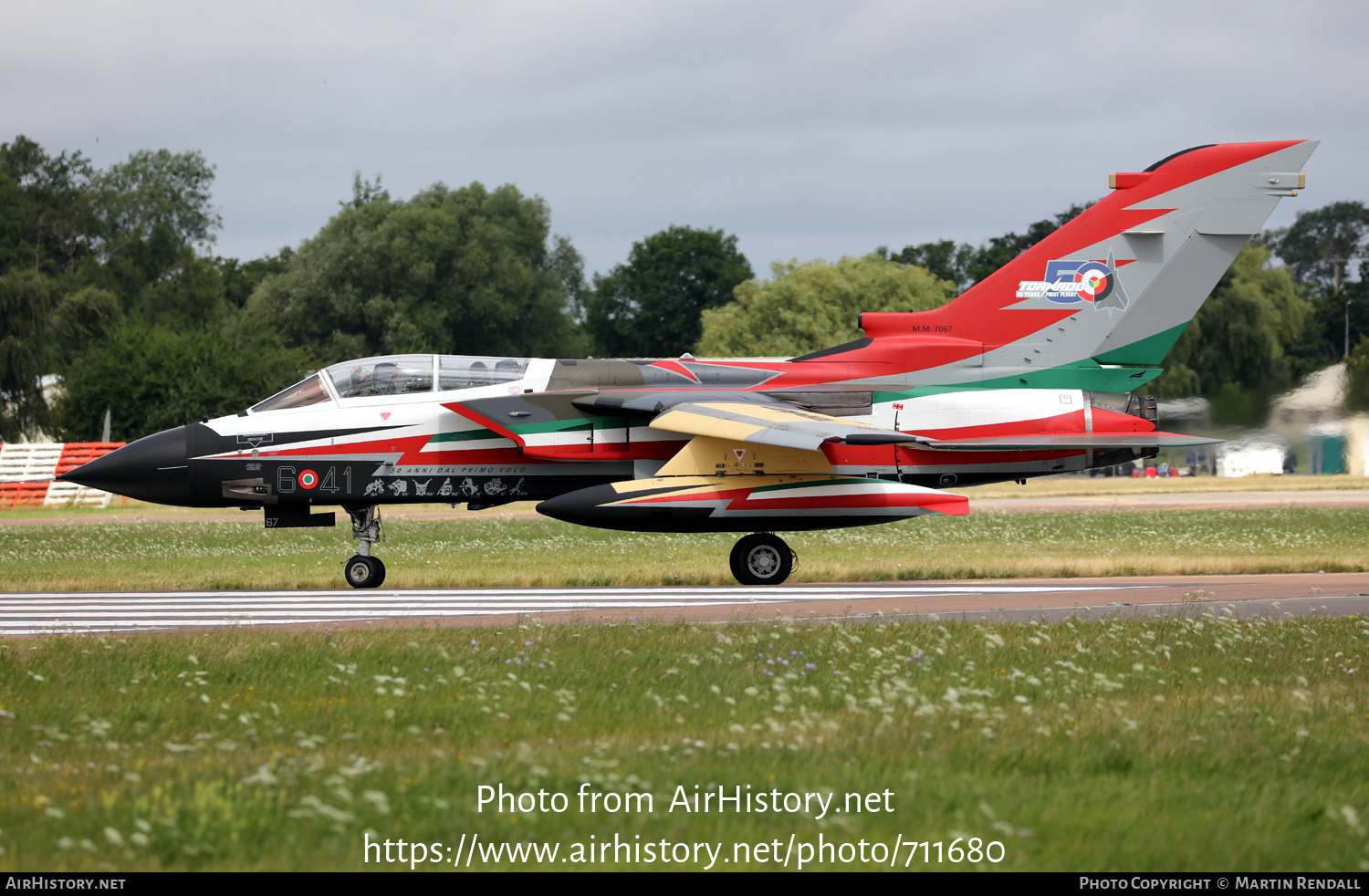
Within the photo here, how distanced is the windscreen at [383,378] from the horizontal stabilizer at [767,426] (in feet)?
11.0

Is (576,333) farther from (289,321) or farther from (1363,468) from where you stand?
(1363,468)

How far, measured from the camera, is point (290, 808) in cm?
472

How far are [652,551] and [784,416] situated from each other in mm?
6721

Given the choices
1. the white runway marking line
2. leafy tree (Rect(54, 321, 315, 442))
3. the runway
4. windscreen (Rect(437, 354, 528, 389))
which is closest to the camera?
the runway

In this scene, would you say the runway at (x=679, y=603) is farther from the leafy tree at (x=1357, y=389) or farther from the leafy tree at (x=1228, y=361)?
the leafy tree at (x=1357, y=389)

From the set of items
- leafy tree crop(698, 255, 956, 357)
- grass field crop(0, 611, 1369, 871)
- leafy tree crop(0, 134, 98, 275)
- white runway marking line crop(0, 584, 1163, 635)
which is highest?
leafy tree crop(0, 134, 98, 275)

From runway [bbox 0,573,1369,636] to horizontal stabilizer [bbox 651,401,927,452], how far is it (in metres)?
1.84

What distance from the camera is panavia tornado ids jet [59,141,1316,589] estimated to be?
1546 centimetres

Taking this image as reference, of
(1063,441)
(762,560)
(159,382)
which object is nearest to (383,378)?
(762,560)

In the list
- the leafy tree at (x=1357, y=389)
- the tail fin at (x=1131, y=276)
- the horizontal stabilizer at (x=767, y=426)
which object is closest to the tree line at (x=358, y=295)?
the leafy tree at (x=1357, y=389)

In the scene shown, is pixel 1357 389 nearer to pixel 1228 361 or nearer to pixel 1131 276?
pixel 1228 361

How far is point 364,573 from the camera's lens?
15.7 meters

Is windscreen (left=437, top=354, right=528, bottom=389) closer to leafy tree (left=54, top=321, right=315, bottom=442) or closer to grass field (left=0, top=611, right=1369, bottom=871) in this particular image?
grass field (left=0, top=611, right=1369, bottom=871)

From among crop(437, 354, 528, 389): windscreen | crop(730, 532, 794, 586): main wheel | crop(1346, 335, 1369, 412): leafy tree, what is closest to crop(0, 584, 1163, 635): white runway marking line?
crop(730, 532, 794, 586): main wheel
